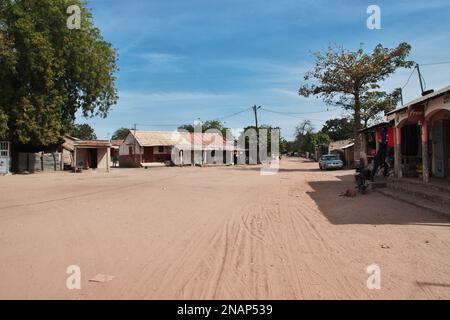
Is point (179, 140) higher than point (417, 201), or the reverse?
point (179, 140)

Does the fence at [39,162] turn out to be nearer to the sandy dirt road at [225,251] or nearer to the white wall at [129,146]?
the white wall at [129,146]

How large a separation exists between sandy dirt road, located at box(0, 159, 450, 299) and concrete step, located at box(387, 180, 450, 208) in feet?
2.49

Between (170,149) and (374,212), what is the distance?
42154 mm

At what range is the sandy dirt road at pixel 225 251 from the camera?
4098mm

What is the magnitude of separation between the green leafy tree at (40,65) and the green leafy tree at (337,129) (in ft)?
200

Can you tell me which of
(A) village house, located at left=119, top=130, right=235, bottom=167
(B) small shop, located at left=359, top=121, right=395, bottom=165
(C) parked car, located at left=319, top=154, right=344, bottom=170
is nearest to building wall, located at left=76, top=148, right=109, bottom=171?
(A) village house, located at left=119, top=130, right=235, bottom=167

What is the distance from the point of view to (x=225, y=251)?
576cm

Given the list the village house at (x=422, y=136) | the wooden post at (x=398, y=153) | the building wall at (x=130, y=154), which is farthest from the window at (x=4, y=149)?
the wooden post at (x=398, y=153)

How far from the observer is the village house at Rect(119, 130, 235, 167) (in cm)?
4731

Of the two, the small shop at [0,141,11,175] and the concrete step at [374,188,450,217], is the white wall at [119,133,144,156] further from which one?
the concrete step at [374,188,450,217]

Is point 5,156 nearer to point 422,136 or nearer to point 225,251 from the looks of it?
point 225,251

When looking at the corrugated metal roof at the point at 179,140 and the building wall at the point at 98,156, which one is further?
the corrugated metal roof at the point at 179,140

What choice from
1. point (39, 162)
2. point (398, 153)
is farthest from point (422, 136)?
point (39, 162)
